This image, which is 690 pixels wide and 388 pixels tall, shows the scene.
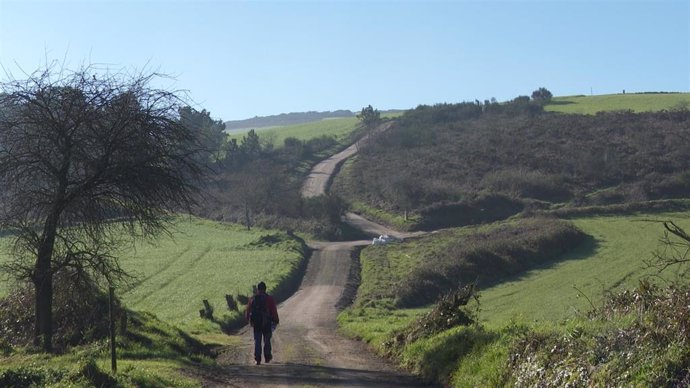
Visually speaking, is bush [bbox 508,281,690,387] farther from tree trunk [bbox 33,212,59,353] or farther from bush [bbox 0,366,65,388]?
tree trunk [bbox 33,212,59,353]

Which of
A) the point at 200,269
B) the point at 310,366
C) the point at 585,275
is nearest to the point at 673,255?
the point at 310,366

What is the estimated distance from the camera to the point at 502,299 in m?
42.5

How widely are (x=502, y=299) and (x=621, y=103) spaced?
4117 inches

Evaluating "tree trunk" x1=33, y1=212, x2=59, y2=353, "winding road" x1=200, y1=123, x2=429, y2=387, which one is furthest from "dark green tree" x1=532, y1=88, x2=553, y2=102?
"tree trunk" x1=33, y1=212, x2=59, y2=353

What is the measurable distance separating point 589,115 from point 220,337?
104806 millimetres

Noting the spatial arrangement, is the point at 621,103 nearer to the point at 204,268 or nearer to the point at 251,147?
the point at 251,147

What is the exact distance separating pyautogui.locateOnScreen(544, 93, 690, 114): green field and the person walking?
371 feet

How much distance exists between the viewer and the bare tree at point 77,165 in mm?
17328

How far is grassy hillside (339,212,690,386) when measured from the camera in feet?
42.8

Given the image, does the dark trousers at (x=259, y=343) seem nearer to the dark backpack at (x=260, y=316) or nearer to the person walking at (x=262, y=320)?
the person walking at (x=262, y=320)

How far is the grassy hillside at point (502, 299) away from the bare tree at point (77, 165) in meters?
6.58

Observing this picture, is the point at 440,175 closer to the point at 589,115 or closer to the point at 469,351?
the point at 589,115

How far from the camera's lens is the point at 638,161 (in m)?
91.7

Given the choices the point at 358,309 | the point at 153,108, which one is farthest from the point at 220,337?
the point at 358,309
